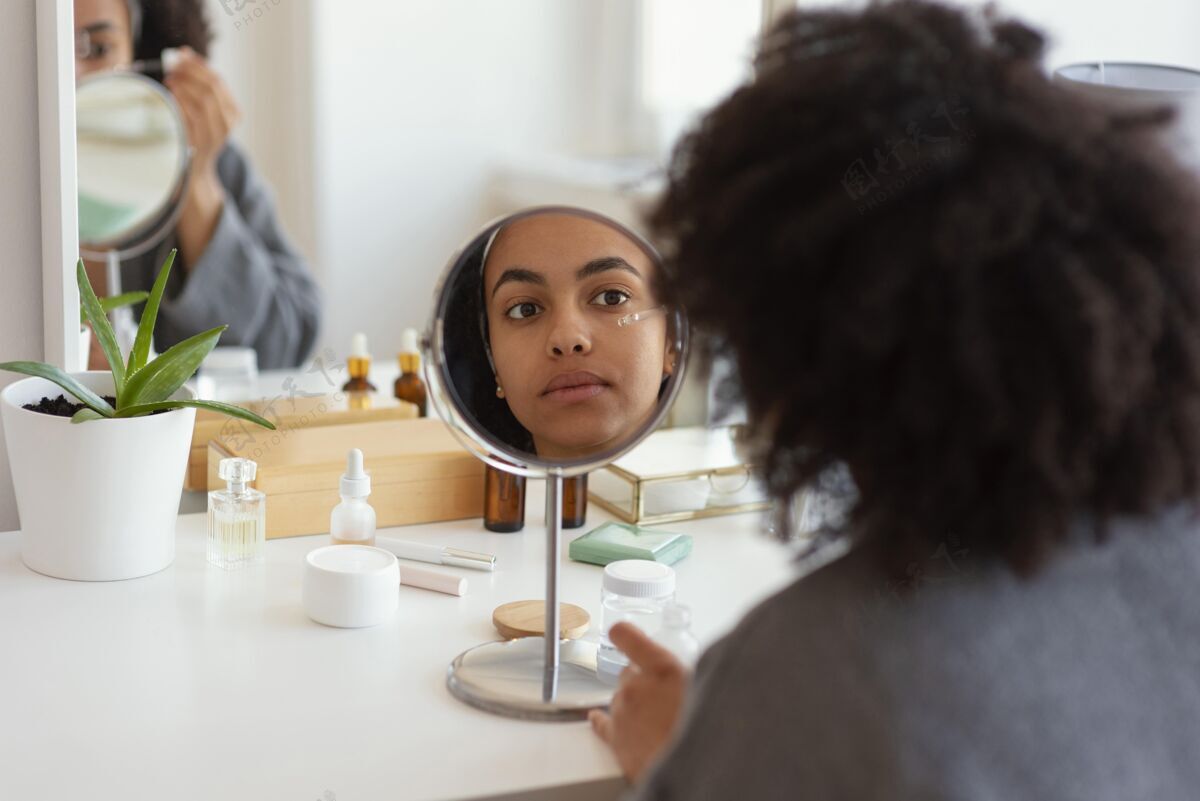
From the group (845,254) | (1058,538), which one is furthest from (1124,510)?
(845,254)

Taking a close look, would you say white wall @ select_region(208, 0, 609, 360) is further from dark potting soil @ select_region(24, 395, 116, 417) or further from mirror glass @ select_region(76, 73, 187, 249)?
dark potting soil @ select_region(24, 395, 116, 417)

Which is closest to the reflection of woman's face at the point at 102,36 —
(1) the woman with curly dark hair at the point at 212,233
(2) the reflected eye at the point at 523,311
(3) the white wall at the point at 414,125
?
(1) the woman with curly dark hair at the point at 212,233

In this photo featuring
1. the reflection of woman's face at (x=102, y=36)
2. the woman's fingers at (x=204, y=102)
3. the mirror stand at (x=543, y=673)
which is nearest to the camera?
the mirror stand at (x=543, y=673)

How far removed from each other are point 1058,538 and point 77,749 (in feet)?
1.92

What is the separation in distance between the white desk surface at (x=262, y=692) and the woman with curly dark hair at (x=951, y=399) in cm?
14

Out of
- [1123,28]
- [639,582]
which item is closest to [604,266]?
[639,582]

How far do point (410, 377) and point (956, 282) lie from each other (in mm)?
979

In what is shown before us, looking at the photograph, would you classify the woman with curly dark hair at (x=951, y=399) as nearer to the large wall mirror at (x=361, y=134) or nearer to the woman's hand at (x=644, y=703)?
the woman's hand at (x=644, y=703)

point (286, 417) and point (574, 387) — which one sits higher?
point (574, 387)

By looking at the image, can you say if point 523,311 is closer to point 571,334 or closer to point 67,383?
point 571,334

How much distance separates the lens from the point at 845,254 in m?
0.54

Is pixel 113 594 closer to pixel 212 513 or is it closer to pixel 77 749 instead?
pixel 212 513

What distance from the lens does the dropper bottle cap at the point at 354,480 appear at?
3.57ft

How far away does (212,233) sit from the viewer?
1.38 m
